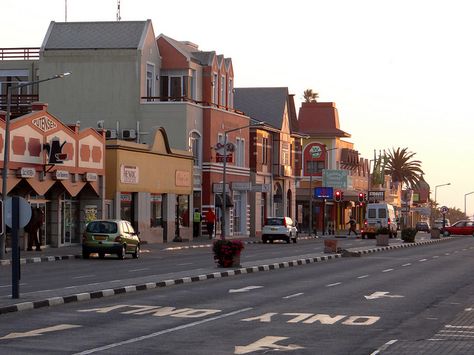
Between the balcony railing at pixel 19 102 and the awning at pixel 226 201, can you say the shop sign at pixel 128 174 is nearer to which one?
the balcony railing at pixel 19 102

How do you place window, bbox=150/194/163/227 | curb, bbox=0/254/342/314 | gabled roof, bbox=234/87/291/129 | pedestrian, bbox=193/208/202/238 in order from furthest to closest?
1. gabled roof, bbox=234/87/291/129
2. pedestrian, bbox=193/208/202/238
3. window, bbox=150/194/163/227
4. curb, bbox=0/254/342/314

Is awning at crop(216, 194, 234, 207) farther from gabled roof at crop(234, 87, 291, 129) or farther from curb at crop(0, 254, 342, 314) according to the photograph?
curb at crop(0, 254, 342, 314)

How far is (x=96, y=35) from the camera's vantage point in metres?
70.8

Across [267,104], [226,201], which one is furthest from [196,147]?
[267,104]

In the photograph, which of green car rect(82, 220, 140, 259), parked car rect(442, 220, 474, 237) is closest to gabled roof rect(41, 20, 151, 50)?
green car rect(82, 220, 140, 259)

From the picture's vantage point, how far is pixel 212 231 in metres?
73.3

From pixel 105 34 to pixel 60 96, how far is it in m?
4.81

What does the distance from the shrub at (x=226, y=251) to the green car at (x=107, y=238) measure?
9358 millimetres

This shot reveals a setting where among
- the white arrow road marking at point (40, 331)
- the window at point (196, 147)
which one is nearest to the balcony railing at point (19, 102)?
the window at point (196, 147)

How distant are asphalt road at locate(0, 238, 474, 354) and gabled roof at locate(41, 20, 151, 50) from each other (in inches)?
1634

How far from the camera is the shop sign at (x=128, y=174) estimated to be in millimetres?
59734

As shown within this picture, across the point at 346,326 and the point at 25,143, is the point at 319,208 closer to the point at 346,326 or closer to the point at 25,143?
the point at 25,143

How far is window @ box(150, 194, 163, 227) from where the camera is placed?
213ft

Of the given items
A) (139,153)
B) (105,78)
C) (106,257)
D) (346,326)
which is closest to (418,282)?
(346,326)
